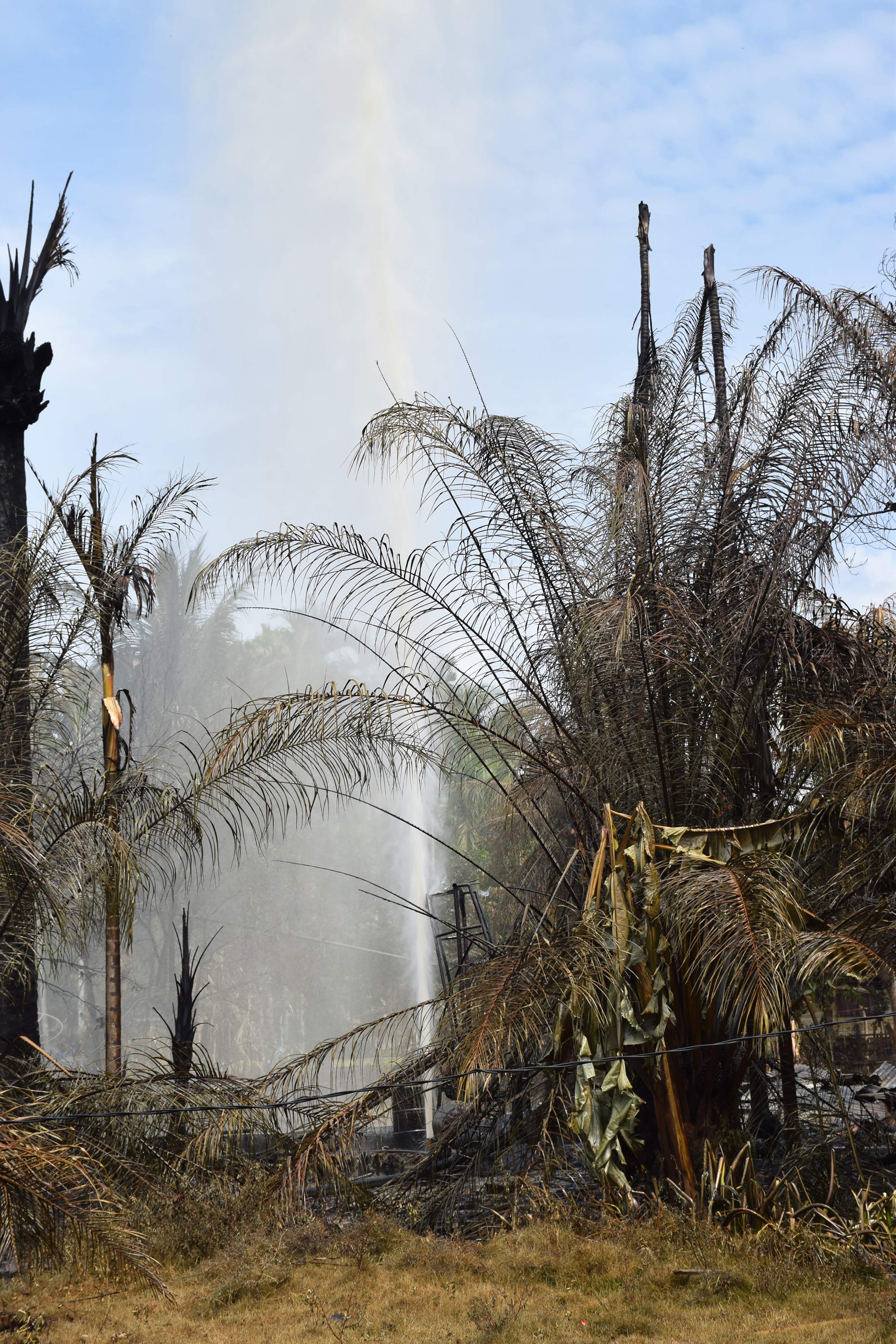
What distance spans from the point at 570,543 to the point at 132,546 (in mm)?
3038

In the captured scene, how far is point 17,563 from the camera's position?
301 inches

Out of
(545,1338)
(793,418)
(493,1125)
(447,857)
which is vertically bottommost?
(545,1338)

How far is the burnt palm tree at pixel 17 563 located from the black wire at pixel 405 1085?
4.01 ft

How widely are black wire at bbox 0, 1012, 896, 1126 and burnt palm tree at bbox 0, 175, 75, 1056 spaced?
122 cm

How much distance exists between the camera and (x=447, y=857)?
23.2 metres

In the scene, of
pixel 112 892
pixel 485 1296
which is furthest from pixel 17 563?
pixel 485 1296

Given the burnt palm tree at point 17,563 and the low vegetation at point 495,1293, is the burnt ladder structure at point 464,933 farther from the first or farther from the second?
the burnt palm tree at point 17,563

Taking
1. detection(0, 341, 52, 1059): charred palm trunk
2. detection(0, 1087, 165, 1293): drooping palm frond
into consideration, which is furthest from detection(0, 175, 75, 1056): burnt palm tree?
detection(0, 1087, 165, 1293): drooping palm frond

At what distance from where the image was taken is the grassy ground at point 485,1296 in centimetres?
531

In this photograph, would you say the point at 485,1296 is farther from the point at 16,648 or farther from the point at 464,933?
the point at 16,648

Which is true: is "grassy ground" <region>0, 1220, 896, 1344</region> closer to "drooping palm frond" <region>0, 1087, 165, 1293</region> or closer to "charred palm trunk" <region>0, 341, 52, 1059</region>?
"drooping palm frond" <region>0, 1087, 165, 1293</region>

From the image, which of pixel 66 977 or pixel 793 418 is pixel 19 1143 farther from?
pixel 66 977

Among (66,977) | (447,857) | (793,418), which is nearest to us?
(793,418)

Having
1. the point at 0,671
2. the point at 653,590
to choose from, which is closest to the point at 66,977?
the point at 0,671
